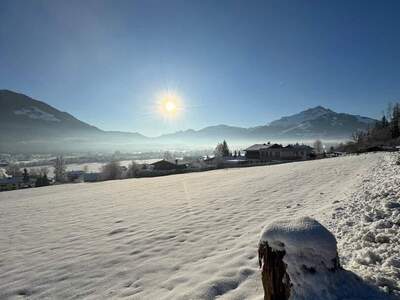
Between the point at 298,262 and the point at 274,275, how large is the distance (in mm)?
323

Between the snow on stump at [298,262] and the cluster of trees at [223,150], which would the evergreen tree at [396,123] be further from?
the snow on stump at [298,262]

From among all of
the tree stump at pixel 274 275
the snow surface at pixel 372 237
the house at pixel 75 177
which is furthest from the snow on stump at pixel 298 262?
the house at pixel 75 177

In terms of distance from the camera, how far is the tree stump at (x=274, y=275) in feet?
9.23

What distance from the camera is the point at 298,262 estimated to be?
2.86 meters

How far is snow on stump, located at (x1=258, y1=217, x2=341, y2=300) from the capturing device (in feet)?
9.21

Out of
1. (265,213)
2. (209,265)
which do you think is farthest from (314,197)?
(209,265)

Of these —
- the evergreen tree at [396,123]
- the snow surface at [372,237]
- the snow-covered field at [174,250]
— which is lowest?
the snow-covered field at [174,250]

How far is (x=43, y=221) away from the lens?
10930mm

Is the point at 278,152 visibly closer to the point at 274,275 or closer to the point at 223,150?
the point at 223,150

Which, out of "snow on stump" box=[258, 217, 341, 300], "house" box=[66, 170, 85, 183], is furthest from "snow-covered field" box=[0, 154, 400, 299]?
"house" box=[66, 170, 85, 183]

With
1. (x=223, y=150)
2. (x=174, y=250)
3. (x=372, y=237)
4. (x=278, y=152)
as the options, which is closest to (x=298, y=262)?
(x=372, y=237)

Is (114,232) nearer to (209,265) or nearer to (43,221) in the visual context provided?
(209,265)

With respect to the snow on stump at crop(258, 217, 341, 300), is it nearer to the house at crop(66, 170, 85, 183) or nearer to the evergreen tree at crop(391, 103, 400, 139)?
the house at crop(66, 170, 85, 183)

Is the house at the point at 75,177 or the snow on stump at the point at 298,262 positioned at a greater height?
the snow on stump at the point at 298,262
